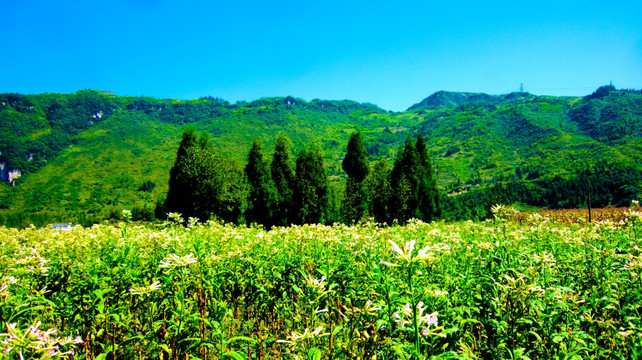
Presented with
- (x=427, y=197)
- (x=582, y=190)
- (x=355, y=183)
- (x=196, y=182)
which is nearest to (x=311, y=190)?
(x=355, y=183)

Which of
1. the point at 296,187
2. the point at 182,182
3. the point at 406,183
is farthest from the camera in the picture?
the point at 296,187

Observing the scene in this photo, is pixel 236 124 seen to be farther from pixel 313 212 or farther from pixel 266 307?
pixel 266 307

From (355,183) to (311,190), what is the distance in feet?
12.7

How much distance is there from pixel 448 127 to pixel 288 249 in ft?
702

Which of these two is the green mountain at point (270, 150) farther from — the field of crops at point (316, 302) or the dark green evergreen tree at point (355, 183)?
the field of crops at point (316, 302)

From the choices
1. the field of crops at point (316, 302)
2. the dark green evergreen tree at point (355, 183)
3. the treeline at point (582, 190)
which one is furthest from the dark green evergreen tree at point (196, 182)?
the treeline at point (582, 190)

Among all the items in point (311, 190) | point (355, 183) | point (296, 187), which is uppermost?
point (296, 187)

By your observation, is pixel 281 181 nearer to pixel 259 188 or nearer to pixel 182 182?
pixel 259 188

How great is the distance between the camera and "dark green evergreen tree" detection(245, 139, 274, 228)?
24562 millimetres

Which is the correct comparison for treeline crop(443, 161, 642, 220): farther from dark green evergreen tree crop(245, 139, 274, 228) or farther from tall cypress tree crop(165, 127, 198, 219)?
tall cypress tree crop(165, 127, 198, 219)

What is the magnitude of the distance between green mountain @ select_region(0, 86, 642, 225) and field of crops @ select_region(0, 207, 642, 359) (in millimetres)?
73411

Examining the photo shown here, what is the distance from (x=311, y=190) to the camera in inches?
856

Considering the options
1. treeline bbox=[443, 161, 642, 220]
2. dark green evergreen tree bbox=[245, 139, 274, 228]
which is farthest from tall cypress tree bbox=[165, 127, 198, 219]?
treeline bbox=[443, 161, 642, 220]

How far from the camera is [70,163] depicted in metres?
140
